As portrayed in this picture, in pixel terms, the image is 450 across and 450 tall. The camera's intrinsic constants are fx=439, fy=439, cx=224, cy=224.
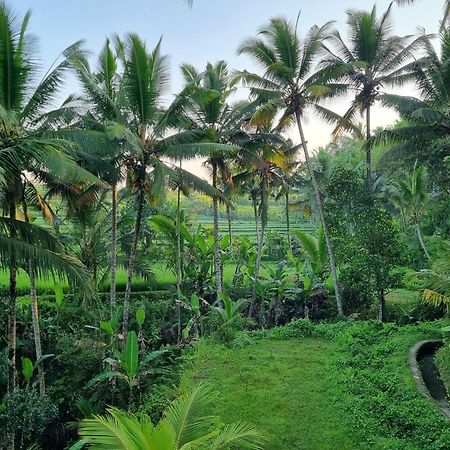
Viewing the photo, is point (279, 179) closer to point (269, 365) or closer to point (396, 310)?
point (396, 310)

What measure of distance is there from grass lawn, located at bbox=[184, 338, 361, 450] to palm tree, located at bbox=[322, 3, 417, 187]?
7217mm

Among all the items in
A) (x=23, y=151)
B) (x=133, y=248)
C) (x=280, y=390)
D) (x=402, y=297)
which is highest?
(x=23, y=151)

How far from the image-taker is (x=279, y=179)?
1631cm

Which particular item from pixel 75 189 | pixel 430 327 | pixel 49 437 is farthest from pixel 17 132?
pixel 430 327

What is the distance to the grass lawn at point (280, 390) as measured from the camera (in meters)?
5.81

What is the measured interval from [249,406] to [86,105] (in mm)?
6823

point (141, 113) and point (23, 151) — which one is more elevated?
point (141, 113)

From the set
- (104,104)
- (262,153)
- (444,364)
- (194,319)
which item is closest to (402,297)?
(262,153)

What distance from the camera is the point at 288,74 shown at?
13148 mm

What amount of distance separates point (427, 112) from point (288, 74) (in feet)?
14.6

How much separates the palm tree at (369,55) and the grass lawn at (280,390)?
7.22 metres

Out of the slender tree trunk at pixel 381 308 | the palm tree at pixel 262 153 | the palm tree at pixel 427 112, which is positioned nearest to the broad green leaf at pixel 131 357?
the palm tree at pixel 262 153

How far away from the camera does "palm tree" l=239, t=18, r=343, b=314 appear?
12992mm

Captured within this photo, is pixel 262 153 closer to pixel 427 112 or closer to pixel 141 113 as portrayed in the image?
pixel 427 112
